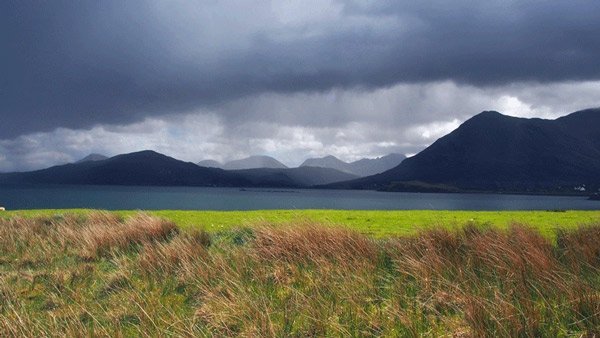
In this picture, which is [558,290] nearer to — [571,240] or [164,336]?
[571,240]

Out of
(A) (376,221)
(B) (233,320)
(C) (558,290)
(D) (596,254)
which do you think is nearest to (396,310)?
(B) (233,320)

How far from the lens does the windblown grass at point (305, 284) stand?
6.55 meters

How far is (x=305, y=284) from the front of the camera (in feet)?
30.1

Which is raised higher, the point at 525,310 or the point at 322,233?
the point at 322,233

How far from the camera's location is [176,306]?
849 centimetres

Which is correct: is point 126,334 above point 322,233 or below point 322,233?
below

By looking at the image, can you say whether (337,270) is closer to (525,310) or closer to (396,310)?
(396,310)

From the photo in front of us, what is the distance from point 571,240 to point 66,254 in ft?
48.4

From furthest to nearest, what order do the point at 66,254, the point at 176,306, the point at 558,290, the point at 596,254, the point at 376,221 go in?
the point at 376,221 < the point at 66,254 < the point at 596,254 < the point at 176,306 < the point at 558,290

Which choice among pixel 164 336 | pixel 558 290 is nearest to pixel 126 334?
pixel 164 336

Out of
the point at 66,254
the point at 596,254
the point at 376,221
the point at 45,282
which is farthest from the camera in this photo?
the point at 376,221

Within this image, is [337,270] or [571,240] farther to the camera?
[571,240]

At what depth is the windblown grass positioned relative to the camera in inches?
258

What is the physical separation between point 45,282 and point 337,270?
695cm
